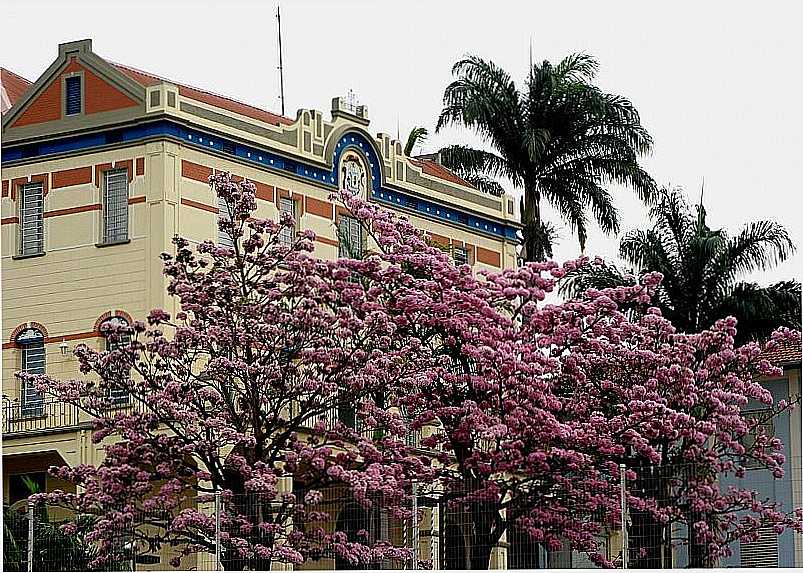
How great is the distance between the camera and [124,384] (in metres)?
16.9

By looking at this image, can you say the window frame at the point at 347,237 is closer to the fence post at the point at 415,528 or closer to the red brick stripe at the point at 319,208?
the red brick stripe at the point at 319,208

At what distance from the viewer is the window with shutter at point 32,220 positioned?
2134 cm

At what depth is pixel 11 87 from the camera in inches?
930

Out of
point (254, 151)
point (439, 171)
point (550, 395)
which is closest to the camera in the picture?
point (550, 395)

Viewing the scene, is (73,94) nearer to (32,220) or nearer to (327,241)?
(32,220)

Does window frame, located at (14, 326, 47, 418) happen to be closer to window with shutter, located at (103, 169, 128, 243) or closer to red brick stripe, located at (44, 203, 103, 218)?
red brick stripe, located at (44, 203, 103, 218)

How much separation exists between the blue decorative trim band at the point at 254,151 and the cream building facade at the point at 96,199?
0.08 feet

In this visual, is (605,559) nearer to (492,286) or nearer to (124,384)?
(492,286)

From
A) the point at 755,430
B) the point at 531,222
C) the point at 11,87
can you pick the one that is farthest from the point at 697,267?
the point at 11,87

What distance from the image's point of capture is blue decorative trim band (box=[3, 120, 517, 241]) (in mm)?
20438

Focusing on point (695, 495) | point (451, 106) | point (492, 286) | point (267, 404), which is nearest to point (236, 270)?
point (267, 404)

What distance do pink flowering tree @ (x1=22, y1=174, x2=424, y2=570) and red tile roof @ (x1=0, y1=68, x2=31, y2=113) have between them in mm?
6939

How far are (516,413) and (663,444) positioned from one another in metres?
2.05

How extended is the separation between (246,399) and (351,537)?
74.2 inches
